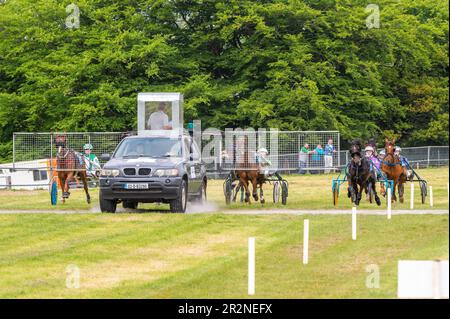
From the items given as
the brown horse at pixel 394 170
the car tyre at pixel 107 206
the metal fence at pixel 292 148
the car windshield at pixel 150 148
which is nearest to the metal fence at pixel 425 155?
the metal fence at pixel 292 148

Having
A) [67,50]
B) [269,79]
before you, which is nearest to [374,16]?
[269,79]

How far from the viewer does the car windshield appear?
1141 inches

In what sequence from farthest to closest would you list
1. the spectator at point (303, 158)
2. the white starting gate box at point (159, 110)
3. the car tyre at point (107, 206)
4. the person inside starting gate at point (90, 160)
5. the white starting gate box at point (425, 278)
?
1. the spectator at point (303, 158)
2. the person inside starting gate at point (90, 160)
3. the white starting gate box at point (159, 110)
4. the car tyre at point (107, 206)
5. the white starting gate box at point (425, 278)

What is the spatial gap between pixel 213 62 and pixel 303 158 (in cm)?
3065

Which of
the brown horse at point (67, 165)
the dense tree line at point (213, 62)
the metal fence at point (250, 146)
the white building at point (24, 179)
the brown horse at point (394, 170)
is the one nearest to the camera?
the brown horse at point (67, 165)

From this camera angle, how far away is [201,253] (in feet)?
64.0

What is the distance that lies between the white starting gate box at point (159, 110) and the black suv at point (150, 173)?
17.3ft

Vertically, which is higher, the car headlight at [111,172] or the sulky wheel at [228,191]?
the car headlight at [111,172]

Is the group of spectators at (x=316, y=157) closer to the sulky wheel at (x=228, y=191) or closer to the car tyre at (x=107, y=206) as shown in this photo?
the sulky wheel at (x=228, y=191)

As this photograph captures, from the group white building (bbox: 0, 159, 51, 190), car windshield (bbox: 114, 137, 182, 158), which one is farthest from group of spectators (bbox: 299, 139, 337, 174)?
white building (bbox: 0, 159, 51, 190)

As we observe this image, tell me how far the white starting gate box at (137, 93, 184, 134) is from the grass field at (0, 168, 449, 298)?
8.05 meters

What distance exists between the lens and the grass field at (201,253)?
1495 centimetres

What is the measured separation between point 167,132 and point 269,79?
3506 centimetres

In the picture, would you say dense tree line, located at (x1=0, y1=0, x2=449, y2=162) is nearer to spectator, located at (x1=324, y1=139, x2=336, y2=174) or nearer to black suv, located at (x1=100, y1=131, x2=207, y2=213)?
spectator, located at (x1=324, y1=139, x2=336, y2=174)
